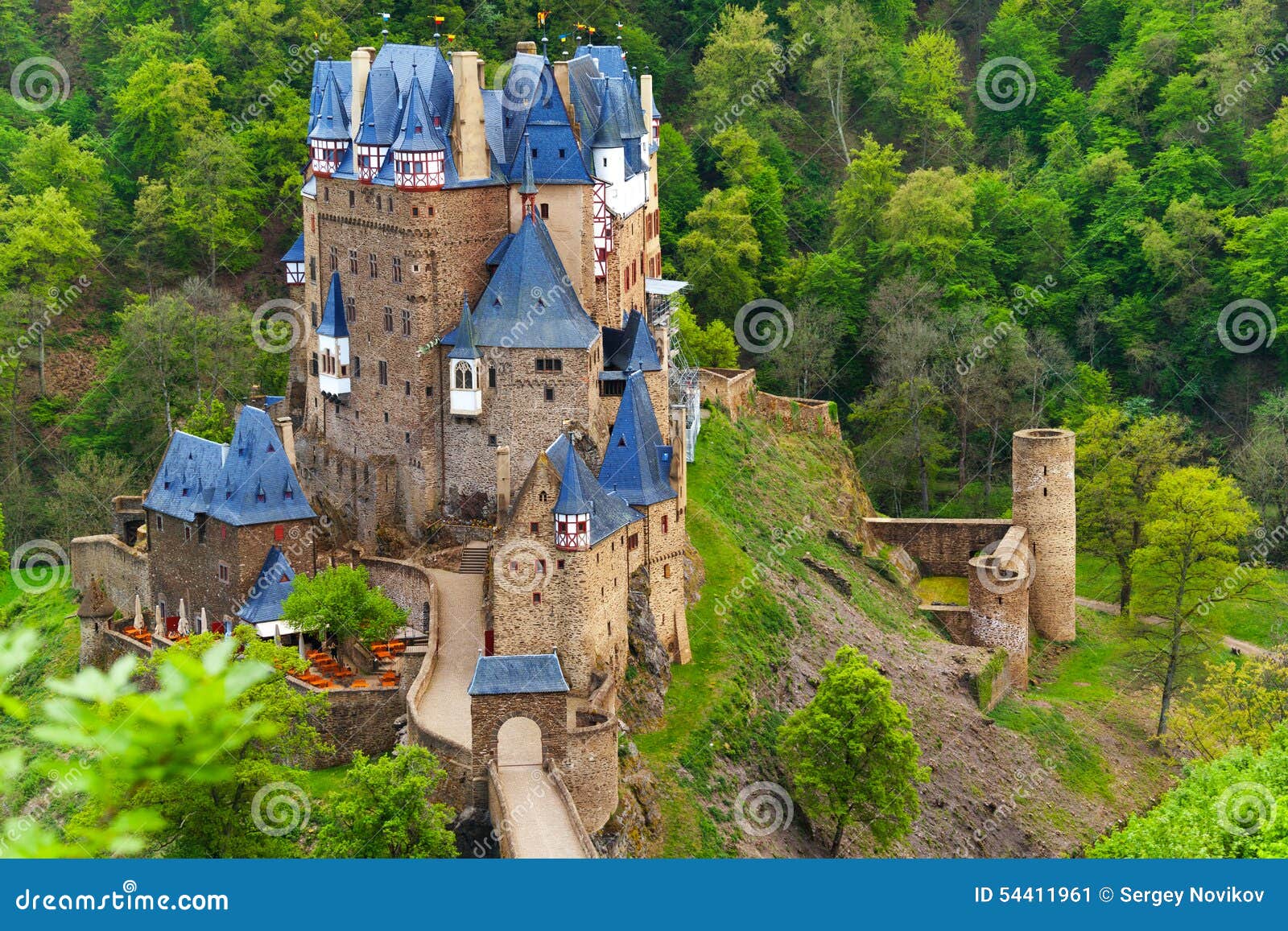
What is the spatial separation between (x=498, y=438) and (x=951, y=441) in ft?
120

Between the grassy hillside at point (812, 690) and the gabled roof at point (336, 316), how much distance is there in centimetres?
1416

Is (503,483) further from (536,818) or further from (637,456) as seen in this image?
(536,818)

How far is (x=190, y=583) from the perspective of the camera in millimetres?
66125

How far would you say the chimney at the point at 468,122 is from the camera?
6556 centimetres

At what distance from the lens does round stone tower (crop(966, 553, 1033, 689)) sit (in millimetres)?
78000

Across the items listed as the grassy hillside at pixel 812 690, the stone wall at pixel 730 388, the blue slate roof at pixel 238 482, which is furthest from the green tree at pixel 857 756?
Result: the stone wall at pixel 730 388

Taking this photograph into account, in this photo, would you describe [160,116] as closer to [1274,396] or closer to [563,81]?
[563,81]

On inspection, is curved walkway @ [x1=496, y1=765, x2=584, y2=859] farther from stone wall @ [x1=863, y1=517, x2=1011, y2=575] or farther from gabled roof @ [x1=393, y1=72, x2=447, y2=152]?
stone wall @ [x1=863, y1=517, x2=1011, y2=575]

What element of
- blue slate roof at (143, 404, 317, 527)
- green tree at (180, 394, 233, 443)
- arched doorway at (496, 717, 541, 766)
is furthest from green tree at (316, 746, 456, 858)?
green tree at (180, 394, 233, 443)

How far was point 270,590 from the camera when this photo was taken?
208ft

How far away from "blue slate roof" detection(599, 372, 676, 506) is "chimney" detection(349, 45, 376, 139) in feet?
43.3

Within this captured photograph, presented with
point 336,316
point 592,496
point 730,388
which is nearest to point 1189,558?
point 730,388

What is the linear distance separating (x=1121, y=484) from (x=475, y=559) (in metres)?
31.4

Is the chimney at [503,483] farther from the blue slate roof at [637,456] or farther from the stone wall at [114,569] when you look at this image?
the stone wall at [114,569]
